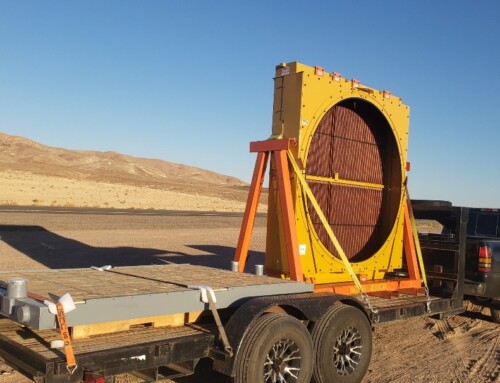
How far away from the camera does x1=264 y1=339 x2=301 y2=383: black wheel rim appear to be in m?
4.39

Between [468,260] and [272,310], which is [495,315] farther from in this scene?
[272,310]

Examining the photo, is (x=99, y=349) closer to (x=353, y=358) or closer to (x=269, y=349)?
(x=269, y=349)

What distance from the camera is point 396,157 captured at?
766 centimetres

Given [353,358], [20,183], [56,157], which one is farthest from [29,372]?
[56,157]

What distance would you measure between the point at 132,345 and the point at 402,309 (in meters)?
3.53

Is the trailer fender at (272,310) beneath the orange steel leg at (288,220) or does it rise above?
beneath

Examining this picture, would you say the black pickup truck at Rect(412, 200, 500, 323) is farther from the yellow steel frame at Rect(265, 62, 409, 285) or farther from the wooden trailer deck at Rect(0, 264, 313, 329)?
the wooden trailer deck at Rect(0, 264, 313, 329)

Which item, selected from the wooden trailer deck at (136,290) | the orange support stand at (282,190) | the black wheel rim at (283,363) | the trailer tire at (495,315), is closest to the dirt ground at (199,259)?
the trailer tire at (495,315)

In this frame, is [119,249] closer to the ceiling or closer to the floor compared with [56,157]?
closer to the floor

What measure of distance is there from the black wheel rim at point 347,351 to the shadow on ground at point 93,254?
747cm

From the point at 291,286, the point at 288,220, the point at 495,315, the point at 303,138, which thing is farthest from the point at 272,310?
the point at 495,315

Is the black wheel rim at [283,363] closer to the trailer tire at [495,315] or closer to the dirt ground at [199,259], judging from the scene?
the dirt ground at [199,259]

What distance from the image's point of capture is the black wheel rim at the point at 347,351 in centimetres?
515

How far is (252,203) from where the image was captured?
6574 millimetres
